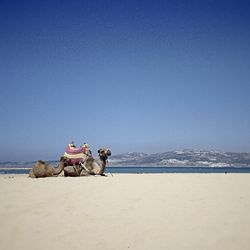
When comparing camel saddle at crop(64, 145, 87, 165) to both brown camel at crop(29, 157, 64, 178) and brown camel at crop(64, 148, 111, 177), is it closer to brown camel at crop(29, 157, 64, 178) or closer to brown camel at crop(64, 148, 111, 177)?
brown camel at crop(64, 148, 111, 177)

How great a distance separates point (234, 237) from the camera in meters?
5.66

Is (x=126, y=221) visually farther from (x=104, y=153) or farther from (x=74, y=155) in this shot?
(x=104, y=153)

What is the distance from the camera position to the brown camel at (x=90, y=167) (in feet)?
63.7

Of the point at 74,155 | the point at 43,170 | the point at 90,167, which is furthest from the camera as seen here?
the point at 90,167

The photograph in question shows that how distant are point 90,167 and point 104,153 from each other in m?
1.32

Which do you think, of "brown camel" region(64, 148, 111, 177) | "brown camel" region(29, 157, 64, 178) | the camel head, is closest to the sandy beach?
"brown camel" region(29, 157, 64, 178)

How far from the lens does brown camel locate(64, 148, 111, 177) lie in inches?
765

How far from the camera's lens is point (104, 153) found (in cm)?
2127

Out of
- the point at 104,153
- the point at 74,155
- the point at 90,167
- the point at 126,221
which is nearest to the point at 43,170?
the point at 74,155

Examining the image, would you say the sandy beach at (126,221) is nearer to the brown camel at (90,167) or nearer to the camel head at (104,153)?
the brown camel at (90,167)

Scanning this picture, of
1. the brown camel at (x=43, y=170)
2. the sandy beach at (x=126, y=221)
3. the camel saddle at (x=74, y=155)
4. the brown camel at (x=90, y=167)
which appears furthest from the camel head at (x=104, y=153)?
the sandy beach at (x=126, y=221)

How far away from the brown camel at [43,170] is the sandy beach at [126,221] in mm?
9403

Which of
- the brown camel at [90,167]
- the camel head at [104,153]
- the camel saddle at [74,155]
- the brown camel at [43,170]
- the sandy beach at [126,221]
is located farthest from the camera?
the camel head at [104,153]

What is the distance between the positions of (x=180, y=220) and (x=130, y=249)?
1.67 metres
